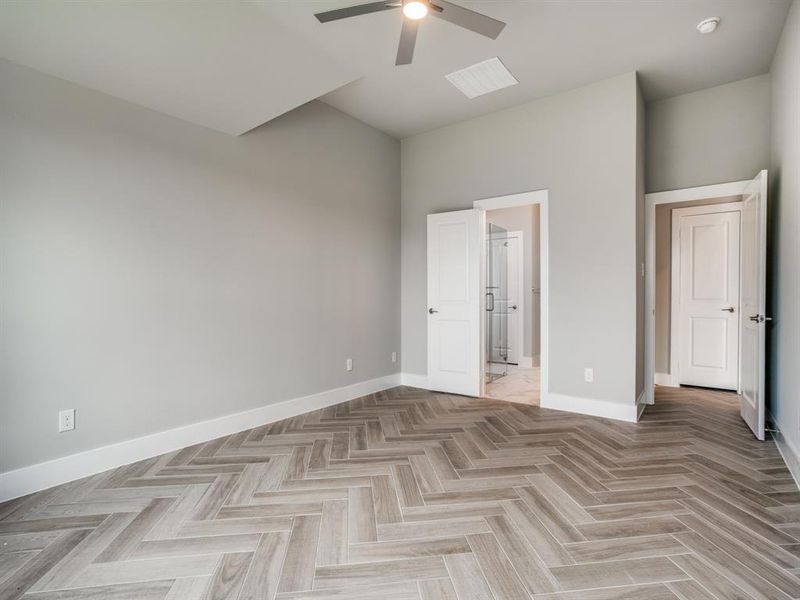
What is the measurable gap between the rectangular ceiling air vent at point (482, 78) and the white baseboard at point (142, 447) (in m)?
3.24

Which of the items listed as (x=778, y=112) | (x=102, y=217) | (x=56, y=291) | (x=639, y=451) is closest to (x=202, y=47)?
(x=102, y=217)

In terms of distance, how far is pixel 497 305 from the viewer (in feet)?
19.8

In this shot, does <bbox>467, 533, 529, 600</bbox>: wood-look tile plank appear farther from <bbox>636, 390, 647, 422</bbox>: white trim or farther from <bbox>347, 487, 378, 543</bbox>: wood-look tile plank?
<bbox>636, 390, 647, 422</bbox>: white trim

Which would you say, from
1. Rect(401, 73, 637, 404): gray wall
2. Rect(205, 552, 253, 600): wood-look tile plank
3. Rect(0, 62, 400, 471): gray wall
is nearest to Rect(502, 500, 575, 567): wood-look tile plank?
Rect(205, 552, 253, 600): wood-look tile plank

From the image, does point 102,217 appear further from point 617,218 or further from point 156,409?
point 617,218

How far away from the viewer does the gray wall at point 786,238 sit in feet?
8.37

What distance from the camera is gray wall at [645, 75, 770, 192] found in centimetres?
361

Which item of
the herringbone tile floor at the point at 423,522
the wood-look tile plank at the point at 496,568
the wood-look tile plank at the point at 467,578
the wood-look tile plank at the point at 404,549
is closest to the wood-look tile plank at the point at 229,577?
the herringbone tile floor at the point at 423,522

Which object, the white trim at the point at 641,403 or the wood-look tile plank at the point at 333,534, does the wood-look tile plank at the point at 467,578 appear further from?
the white trim at the point at 641,403

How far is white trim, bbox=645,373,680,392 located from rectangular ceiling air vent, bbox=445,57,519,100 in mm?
3959

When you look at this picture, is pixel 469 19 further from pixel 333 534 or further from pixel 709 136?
pixel 709 136

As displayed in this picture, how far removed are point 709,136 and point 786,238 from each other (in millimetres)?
1548

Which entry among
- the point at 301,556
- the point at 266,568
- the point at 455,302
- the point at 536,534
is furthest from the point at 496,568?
the point at 455,302

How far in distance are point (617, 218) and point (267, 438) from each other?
359 centimetres
